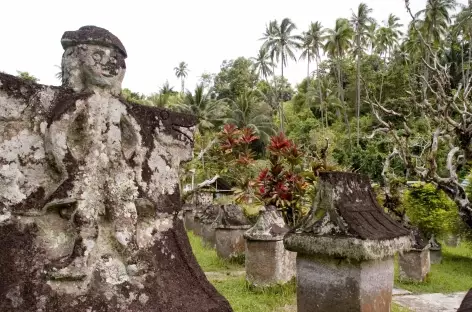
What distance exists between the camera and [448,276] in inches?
420

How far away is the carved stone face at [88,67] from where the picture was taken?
2.28 metres

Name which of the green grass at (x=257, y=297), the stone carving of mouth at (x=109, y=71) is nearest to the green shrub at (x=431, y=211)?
the green grass at (x=257, y=297)

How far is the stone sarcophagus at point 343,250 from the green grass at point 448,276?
5641 millimetres

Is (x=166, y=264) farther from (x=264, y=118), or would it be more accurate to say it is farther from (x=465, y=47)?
(x=465, y=47)

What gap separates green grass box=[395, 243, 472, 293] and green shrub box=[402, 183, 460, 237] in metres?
0.97

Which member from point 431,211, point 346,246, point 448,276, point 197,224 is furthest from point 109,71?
point 197,224

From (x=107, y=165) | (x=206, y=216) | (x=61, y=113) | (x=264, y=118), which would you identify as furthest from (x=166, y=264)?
(x=264, y=118)

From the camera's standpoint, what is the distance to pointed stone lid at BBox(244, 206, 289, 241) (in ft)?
25.5

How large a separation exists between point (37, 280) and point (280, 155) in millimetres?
7351

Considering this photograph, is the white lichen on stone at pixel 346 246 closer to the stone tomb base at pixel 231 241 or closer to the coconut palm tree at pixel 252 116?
the stone tomb base at pixel 231 241

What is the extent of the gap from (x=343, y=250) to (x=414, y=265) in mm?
6708

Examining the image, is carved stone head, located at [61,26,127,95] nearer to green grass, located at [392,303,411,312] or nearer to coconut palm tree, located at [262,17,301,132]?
green grass, located at [392,303,411,312]

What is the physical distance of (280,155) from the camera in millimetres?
9086

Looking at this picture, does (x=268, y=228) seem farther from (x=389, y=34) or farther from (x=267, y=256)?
(x=389, y=34)
